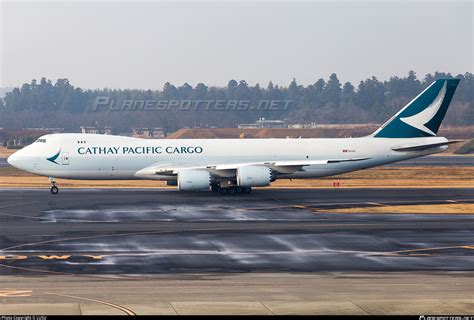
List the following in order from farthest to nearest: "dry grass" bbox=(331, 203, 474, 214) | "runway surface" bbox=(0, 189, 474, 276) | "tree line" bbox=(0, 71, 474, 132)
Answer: "tree line" bbox=(0, 71, 474, 132), "dry grass" bbox=(331, 203, 474, 214), "runway surface" bbox=(0, 189, 474, 276)

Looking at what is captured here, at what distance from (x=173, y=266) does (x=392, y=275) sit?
7.12m

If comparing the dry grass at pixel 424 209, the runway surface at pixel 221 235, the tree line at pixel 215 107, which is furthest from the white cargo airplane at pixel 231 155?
the tree line at pixel 215 107

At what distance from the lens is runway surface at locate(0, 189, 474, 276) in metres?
28.2

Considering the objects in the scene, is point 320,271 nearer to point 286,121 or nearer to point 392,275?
point 392,275

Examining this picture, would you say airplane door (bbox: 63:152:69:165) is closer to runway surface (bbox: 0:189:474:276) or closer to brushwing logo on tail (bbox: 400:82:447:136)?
runway surface (bbox: 0:189:474:276)

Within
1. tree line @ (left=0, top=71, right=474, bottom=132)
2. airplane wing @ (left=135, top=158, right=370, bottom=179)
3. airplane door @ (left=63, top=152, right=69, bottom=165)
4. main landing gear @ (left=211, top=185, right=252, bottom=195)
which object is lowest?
main landing gear @ (left=211, top=185, right=252, bottom=195)

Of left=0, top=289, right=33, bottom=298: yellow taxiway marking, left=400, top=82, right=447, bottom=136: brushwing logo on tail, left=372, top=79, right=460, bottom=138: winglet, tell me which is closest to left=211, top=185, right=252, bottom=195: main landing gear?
left=372, top=79, right=460, bottom=138: winglet

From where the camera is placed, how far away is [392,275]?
26.3 metres

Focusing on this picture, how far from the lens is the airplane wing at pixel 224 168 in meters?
53.2

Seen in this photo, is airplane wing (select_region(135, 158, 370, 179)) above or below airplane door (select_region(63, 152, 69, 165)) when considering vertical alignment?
below

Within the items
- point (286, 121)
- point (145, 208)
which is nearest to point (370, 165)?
point (145, 208)

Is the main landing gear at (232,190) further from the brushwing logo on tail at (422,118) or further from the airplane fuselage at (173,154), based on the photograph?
the brushwing logo on tail at (422,118)

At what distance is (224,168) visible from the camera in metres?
52.8

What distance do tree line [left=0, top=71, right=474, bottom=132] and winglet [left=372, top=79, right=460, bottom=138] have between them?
251 feet
